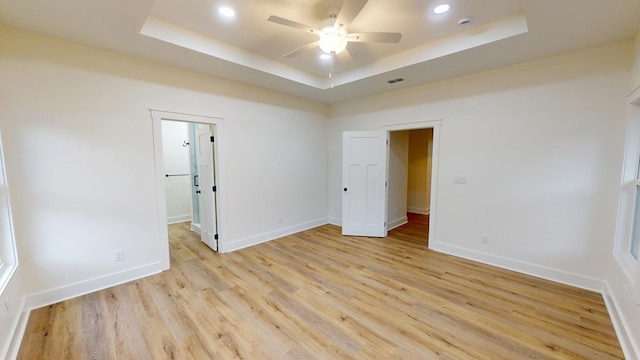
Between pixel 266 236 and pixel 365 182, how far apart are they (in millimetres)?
2116

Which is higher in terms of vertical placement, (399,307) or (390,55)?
(390,55)

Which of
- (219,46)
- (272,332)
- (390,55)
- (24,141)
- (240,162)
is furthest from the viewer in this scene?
(240,162)

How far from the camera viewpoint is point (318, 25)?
268 centimetres

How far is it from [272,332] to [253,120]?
3.20 metres

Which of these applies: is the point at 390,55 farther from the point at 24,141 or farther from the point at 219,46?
the point at 24,141

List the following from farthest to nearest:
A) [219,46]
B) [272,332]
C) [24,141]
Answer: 1. [219,46]
2. [24,141]
3. [272,332]

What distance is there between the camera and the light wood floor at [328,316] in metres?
2.01

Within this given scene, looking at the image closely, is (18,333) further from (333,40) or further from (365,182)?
(365,182)

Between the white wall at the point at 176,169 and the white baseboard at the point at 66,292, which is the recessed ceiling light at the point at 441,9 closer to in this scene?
the white baseboard at the point at 66,292

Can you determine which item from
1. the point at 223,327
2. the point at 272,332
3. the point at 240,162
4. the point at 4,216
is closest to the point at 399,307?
the point at 272,332

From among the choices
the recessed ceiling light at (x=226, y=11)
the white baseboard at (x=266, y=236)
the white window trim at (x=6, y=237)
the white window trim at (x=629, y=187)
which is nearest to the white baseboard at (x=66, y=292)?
the white window trim at (x=6, y=237)

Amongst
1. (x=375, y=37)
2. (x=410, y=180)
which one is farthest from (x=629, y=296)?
(x=410, y=180)

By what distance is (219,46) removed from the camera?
3.08 meters

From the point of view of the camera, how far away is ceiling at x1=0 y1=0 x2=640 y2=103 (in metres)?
2.17
